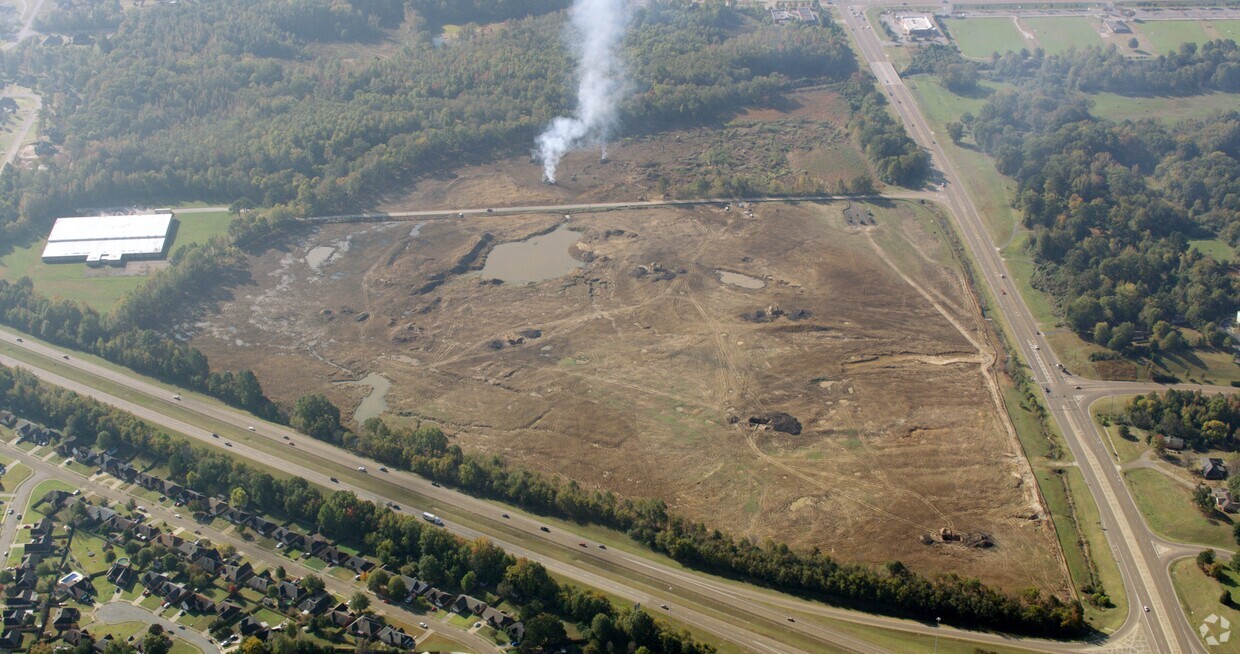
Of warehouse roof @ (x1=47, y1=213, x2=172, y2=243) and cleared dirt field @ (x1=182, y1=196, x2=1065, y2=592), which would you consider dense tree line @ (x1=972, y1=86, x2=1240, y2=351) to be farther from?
warehouse roof @ (x1=47, y1=213, x2=172, y2=243)

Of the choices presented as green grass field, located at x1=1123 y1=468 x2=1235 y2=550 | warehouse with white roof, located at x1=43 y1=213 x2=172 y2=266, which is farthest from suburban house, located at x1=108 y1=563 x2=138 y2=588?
green grass field, located at x1=1123 y1=468 x2=1235 y2=550

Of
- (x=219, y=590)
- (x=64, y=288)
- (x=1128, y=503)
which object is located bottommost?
(x=1128, y=503)

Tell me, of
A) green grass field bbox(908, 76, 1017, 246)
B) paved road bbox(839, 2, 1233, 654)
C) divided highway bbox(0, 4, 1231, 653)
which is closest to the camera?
divided highway bbox(0, 4, 1231, 653)

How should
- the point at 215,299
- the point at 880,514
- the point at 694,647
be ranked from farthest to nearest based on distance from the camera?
1. the point at 215,299
2. the point at 880,514
3. the point at 694,647

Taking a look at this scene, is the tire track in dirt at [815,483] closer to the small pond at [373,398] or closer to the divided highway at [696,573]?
the divided highway at [696,573]

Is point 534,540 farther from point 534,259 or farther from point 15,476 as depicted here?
point 15,476

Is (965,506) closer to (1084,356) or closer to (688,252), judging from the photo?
(1084,356)

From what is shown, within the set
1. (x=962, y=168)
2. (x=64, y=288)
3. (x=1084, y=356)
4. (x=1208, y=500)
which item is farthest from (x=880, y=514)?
(x=64, y=288)
